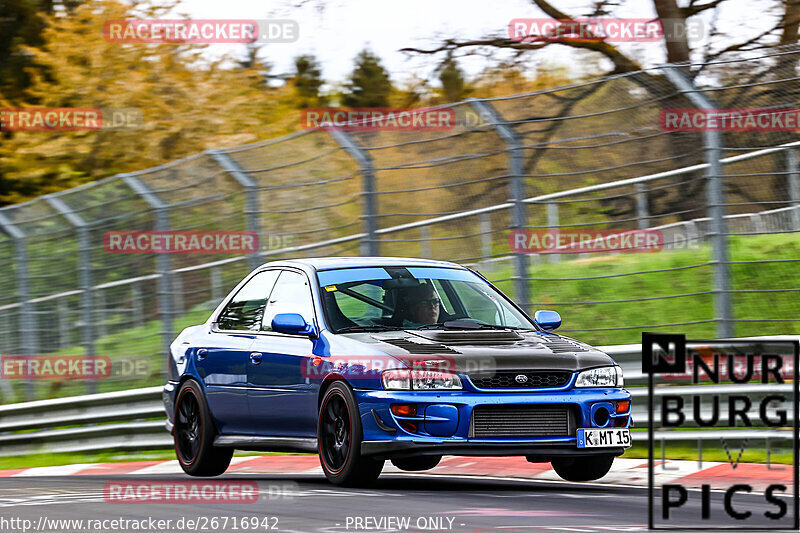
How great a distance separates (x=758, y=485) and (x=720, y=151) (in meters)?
2.98

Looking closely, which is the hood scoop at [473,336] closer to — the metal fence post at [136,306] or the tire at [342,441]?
the tire at [342,441]

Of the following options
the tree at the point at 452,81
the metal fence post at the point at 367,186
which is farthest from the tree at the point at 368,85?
the metal fence post at the point at 367,186

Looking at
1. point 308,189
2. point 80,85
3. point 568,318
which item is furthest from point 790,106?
point 80,85

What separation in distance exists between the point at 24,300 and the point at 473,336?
32.1ft

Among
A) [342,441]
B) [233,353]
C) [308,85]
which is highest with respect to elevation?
[308,85]

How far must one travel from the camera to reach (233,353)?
10.6 m

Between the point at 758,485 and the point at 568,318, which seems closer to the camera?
the point at 758,485

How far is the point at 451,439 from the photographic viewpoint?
873cm

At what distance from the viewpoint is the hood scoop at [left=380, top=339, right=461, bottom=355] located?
891 cm

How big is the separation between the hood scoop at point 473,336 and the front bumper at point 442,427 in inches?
19.7

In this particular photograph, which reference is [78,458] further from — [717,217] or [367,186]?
[717,217]

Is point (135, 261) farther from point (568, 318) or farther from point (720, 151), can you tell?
point (720, 151)

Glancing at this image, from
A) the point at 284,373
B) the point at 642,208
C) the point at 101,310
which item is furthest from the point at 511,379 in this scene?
the point at 101,310

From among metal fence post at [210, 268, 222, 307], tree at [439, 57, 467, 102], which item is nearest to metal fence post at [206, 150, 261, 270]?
metal fence post at [210, 268, 222, 307]
